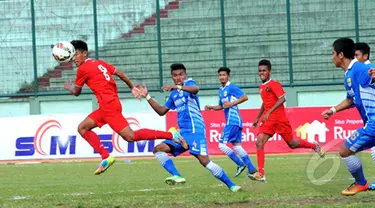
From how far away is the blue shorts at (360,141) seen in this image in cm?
962

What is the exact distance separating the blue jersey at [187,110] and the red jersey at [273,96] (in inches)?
125

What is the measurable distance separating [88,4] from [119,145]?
27.0 feet

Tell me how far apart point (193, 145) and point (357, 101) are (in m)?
2.94

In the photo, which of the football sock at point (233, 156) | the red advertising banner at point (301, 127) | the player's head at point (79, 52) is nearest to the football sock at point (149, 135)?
the player's head at point (79, 52)

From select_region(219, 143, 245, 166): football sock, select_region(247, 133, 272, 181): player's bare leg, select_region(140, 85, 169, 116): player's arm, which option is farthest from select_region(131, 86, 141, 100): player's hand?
select_region(219, 143, 245, 166): football sock

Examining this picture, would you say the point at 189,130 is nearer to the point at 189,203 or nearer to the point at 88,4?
the point at 189,203

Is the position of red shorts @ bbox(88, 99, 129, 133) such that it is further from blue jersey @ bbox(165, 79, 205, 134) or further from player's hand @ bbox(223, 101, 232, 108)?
player's hand @ bbox(223, 101, 232, 108)

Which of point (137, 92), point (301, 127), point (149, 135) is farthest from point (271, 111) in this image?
point (301, 127)

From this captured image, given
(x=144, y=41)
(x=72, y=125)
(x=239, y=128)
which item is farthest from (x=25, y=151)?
(x=239, y=128)

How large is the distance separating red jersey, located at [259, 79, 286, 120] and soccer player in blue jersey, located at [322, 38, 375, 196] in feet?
16.8

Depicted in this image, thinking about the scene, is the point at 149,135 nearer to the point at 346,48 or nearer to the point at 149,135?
the point at 149,135

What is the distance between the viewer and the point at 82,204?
10.0 meters

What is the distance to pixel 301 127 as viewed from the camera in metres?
24.0

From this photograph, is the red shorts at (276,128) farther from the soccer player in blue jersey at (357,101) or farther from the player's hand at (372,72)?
the player's hand at (372,72)
